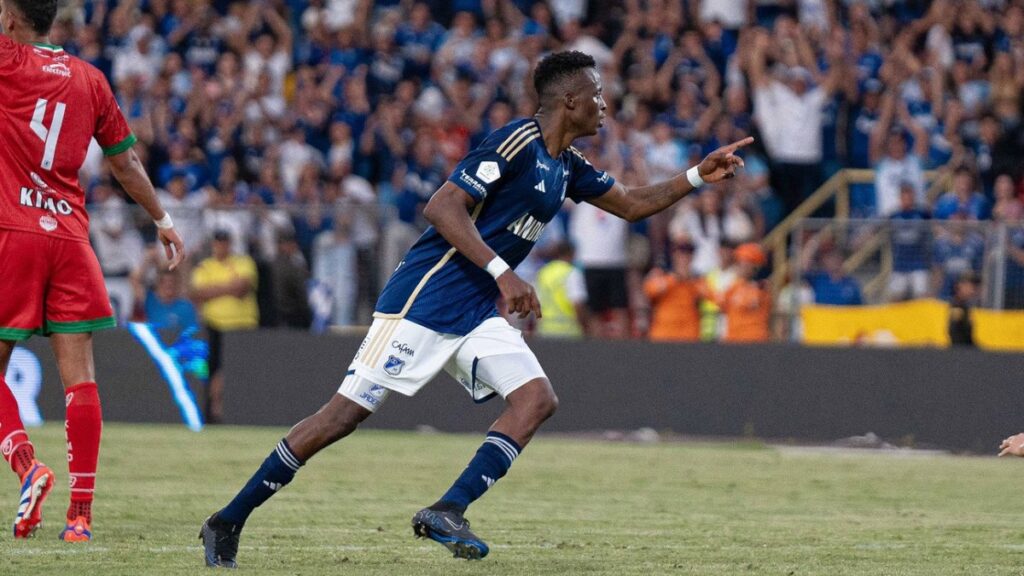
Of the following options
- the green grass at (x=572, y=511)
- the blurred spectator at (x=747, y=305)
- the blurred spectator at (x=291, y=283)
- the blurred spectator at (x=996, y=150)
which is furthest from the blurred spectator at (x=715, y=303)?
the blurred spectator at (x=291, y=283)

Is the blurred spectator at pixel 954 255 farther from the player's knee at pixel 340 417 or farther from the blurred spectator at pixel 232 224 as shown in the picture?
the player's knee at pixel 340 417

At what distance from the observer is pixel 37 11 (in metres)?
7.66

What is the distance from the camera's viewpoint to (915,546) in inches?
321

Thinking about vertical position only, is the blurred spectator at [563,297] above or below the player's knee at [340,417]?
below

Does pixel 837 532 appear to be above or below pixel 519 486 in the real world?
above

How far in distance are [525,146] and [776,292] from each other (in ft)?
34.6

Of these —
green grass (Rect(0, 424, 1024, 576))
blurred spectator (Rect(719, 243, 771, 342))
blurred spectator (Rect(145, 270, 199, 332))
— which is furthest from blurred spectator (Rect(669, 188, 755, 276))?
blurred spectator (Rect(145, 270, 199, 332))

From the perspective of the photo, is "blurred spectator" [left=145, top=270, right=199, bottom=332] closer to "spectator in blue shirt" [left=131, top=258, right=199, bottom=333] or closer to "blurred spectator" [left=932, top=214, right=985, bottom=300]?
"spectator in blue shirt" [left=131, top=258, right=199, bottom=333]

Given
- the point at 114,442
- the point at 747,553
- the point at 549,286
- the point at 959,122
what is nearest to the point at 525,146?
the point at 747,553

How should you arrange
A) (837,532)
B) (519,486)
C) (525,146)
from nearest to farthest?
(525,146) < (837,532) < (519,486)

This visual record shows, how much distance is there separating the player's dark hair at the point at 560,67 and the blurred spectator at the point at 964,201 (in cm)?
1107

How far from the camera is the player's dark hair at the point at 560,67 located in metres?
7.38

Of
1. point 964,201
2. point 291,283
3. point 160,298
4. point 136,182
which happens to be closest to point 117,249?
point 160,298

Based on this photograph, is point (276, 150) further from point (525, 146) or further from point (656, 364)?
point (525, 146)
